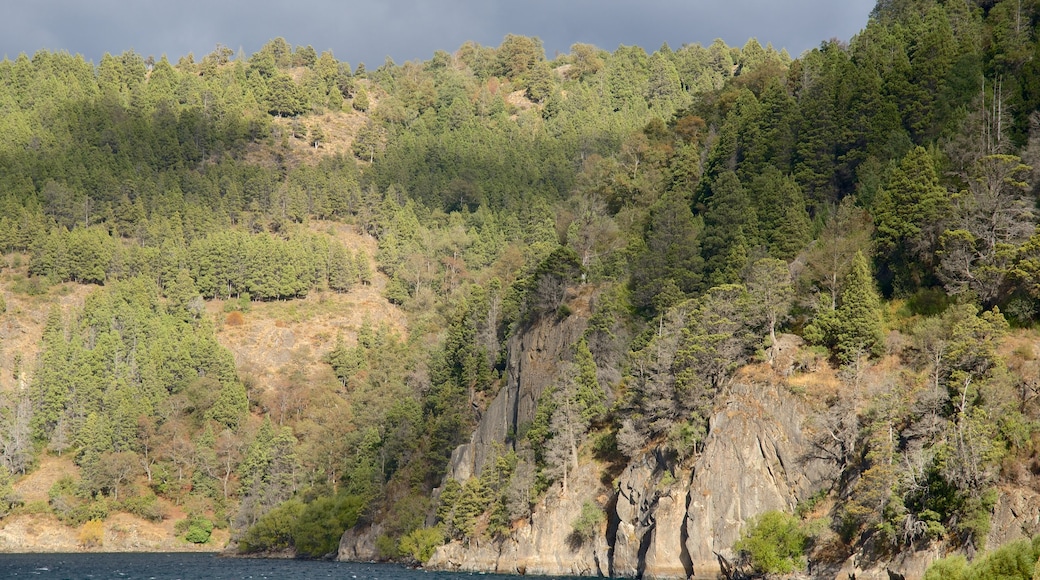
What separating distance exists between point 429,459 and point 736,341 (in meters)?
48.6

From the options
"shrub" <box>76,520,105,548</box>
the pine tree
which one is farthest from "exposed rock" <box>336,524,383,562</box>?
the pine tree

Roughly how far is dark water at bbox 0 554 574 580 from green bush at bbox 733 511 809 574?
23.8 metres

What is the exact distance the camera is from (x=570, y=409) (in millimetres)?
98500

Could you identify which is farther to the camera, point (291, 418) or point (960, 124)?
point (291, 418)

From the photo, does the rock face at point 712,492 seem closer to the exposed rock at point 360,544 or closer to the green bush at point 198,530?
the exposed rock at point 360,544

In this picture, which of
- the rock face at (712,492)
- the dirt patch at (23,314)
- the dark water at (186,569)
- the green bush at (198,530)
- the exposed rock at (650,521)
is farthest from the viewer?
the dirt patch at (23,314)

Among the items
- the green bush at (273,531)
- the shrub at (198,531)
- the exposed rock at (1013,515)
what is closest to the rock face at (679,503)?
the exposed rock at (1013,515)

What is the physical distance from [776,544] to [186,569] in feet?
201

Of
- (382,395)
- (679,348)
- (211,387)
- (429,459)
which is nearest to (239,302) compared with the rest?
(211,387)

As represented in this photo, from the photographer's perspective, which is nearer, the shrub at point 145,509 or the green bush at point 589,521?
the green bush at point 589,521

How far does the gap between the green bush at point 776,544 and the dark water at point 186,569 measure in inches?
939

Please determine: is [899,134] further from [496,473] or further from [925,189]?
[496,473]

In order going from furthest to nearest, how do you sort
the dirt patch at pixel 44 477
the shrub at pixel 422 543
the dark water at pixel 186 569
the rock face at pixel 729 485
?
1. the dirt patch at pixel 44 477
2. the shrub at pixel 422 543
3. the dark water at pixel 186 569
4. the rock face at pixel 729 485

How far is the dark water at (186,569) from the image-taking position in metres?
95.8
